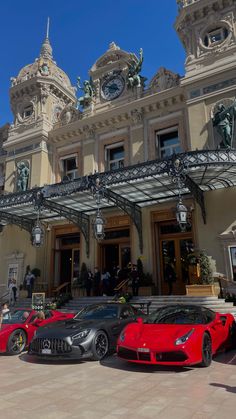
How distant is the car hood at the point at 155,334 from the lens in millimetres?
6371

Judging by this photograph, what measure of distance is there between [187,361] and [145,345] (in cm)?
82

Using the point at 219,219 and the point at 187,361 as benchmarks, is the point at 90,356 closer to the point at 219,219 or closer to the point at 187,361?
the point at 187,361

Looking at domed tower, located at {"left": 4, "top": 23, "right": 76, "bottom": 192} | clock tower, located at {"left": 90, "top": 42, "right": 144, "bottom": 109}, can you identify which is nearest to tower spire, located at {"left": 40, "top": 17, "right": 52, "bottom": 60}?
domed tower, located at {"left": 4, "top": 23, "right": 76, "bottom": 192}

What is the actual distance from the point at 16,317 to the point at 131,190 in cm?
856

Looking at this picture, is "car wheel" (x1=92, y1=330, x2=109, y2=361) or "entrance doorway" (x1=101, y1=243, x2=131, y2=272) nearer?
"car wheel" (x1=92, y1=330, x2=109, y2=361)

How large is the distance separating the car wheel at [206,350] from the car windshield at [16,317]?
17.6 feet

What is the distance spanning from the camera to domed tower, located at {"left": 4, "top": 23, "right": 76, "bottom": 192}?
2289cm

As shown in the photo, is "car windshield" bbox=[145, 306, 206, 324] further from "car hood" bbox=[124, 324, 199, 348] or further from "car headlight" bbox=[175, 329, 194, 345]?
"car headlight" bbox=[175, 329, 194, 345]

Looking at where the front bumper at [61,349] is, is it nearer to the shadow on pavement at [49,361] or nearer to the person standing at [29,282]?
the shadow on pavement at [49,361]

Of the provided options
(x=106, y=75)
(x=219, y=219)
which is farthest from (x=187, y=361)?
(x=106, y=75)

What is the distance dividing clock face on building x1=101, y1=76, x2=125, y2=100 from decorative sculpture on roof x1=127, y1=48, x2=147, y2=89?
0.80 meters

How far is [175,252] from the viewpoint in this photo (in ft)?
58.1

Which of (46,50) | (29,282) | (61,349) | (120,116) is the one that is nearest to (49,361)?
(61,349)

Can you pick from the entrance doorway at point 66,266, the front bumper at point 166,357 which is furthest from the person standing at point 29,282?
the front bumper at point 166,357
